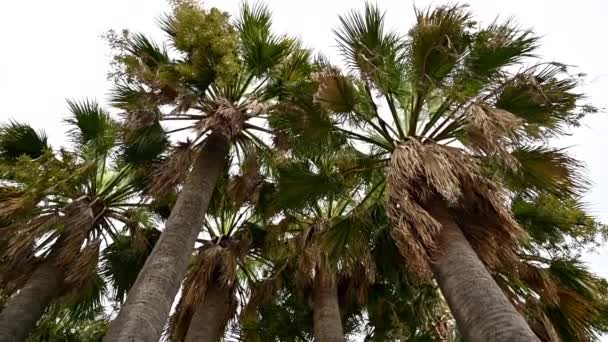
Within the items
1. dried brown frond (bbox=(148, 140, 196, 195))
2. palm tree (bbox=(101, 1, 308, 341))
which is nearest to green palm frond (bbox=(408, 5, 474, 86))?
palm tree (bbox=(101, 1, 308, 341))

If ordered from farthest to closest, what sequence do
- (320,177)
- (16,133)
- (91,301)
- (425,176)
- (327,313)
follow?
(91,301) < (16,133) < (327,313) < (320,177) < (425,176)

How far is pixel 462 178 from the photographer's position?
6.23 meters

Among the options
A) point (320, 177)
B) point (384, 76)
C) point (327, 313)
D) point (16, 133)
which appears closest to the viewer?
point (384, 76)

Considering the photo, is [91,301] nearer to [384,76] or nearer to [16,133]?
[16,133]

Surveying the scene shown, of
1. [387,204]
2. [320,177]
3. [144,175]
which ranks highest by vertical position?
[144,175]

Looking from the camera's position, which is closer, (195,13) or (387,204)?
(387,204)

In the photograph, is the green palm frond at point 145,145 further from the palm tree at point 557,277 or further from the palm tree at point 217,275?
the palm tree at point 557,277

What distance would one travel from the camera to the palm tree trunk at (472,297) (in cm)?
413

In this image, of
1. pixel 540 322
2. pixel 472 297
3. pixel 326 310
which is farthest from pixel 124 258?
pixel 540 322

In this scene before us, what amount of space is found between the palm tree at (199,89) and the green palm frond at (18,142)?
209 cm

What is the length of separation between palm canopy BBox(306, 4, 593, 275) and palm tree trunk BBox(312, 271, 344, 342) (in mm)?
3000

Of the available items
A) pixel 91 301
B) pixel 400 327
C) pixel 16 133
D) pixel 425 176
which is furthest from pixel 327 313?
pixel 16 133

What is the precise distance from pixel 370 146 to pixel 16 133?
707 cm

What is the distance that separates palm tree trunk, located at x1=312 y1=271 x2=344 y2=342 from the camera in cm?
833
